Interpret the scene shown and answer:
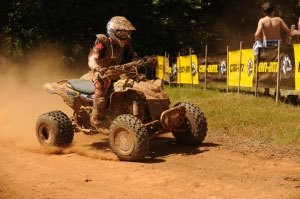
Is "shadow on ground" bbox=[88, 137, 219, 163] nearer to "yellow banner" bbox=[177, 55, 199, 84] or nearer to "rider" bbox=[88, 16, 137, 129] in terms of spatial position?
"rider" bbox=[88, 16, 137, 129]

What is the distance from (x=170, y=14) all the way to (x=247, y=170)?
67.7 ft

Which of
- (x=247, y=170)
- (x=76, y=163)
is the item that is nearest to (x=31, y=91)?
(x=76, y=163)

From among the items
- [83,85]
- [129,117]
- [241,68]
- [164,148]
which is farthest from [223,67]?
[129,117]

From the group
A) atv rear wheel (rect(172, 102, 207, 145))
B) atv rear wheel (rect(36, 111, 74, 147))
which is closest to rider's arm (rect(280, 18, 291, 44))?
atv rear wheel (rect(172, 102, 207, 145))

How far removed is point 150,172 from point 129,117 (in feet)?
3.46

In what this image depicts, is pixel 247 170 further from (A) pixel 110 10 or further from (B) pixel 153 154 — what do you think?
(A) pixel 110 10

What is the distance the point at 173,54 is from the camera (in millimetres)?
27781

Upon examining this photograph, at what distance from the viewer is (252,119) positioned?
1112 centimetres

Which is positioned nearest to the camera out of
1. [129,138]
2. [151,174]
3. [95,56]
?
[151,174]

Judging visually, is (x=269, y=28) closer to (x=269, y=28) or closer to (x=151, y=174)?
(x=269, y=28)

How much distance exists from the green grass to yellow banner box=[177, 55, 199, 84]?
398 cm

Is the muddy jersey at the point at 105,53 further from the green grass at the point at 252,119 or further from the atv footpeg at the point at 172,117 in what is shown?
the green grass at the point at 252,119

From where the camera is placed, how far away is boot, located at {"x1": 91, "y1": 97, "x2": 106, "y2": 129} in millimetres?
8457

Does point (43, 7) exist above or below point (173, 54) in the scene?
above
